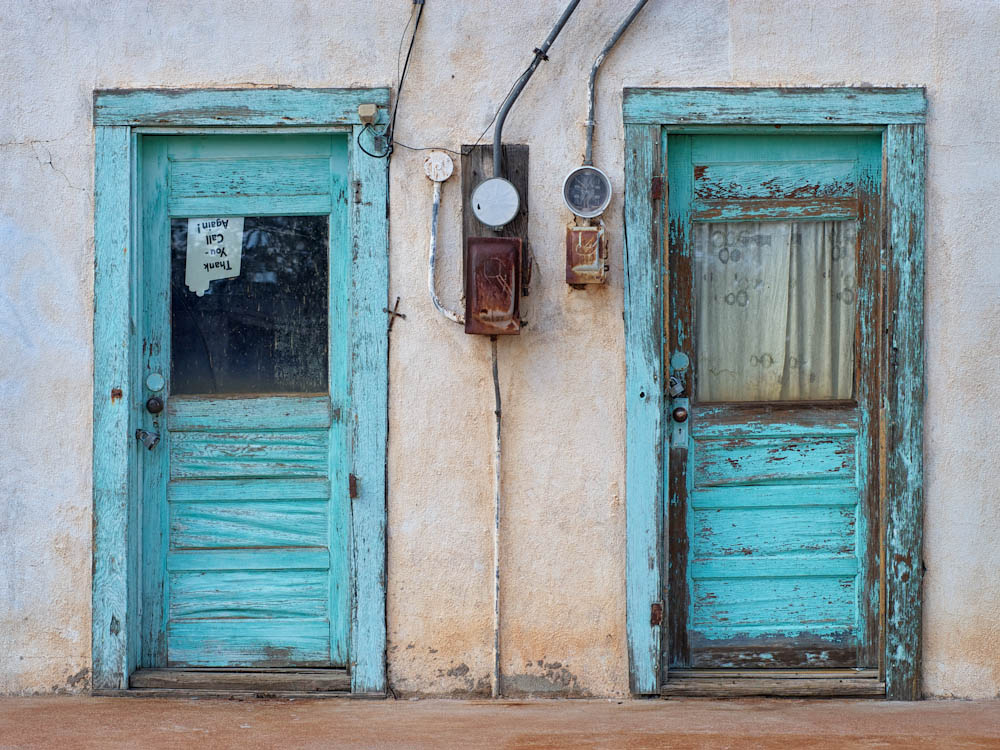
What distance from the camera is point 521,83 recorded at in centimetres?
362

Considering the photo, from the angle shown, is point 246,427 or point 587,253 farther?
point 246,427

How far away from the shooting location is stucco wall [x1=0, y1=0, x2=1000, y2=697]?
145 inches

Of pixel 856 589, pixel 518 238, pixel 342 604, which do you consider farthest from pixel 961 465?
pixel 342 604

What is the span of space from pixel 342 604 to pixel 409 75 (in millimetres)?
2115

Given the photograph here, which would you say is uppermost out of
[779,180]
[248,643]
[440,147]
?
[440,147]

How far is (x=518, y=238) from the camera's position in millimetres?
3643

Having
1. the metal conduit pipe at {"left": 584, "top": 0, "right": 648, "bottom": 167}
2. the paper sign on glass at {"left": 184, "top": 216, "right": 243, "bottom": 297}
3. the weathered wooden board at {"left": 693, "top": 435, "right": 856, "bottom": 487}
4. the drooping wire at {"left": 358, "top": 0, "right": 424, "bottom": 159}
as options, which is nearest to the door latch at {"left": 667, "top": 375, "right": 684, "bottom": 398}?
the weathered wooden board at {"left": 693, "top": 435, "right": 856, "bottom": 487}

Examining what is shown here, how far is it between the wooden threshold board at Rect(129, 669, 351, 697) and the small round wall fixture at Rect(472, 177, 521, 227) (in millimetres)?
1892

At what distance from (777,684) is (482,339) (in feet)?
5.87

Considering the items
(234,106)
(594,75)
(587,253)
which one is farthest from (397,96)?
(587,253)

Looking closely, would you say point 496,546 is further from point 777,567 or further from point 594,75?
point 594,75

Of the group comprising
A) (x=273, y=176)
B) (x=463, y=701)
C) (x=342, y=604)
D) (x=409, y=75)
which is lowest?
(x=463, y=701)

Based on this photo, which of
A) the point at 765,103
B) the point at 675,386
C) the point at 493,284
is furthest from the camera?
the point at 675,386

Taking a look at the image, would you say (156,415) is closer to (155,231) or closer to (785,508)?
(155,231)
